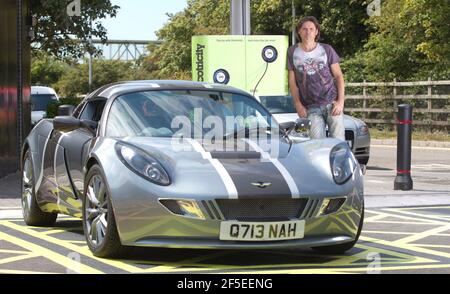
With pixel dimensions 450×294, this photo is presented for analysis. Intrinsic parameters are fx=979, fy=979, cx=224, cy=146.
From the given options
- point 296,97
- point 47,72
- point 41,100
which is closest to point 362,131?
point 296,97

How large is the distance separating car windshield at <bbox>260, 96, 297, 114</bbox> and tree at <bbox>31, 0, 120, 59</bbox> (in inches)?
305

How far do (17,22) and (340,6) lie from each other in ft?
114

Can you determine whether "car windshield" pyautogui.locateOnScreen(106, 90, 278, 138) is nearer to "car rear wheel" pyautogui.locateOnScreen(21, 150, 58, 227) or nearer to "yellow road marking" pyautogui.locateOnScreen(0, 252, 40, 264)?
"yellow road marking" pyautogui.locateOnScreen(0, 252, 40, 264)

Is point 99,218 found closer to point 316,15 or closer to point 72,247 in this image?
point 72,247

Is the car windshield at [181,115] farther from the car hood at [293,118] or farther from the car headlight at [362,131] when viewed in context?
the car headlight at [362,131]

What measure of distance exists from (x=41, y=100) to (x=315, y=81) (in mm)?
23704

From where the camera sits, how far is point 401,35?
1619 inches

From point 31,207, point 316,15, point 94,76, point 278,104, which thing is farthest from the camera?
point 94,76

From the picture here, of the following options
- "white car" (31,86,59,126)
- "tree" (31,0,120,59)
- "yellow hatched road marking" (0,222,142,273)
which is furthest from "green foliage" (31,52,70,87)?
"yellow hatched road marking" (0,222,142,273)

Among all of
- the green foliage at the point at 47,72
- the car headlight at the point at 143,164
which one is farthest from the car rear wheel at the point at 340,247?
the green foliage at the point at 47,72

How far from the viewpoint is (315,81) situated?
31.9 ft

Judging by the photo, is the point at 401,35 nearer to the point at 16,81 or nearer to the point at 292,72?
the point at 16,81

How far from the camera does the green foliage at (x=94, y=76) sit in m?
98.5

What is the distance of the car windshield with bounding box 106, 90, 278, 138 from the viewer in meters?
7.41
